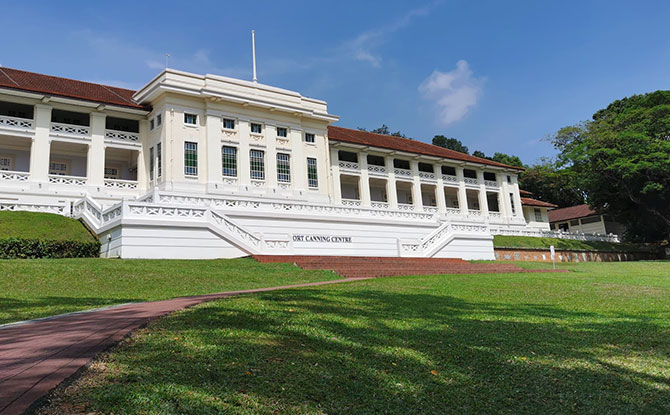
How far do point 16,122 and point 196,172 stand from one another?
10.3 metres

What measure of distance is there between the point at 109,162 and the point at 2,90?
28.3 ft

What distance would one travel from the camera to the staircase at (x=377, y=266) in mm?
17859

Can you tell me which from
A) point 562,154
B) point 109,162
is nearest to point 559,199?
point 562,154

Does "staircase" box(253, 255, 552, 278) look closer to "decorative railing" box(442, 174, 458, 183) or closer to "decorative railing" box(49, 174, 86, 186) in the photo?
"decorative railing" box(49, 174, 86, 186)

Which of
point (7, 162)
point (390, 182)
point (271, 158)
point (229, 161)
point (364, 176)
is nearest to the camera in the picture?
point (7, 162)

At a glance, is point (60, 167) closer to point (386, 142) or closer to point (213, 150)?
point (213, 150)

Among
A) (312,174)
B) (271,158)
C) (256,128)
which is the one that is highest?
(256,128)

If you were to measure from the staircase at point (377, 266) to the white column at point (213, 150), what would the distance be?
11.8 metres

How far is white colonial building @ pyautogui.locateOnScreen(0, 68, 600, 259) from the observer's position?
1975 centimetres

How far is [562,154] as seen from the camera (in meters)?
41.8

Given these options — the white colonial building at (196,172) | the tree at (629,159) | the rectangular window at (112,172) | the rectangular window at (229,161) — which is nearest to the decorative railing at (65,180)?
the white colonial building at (196,172)

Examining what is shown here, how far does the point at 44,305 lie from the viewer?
31.2ft

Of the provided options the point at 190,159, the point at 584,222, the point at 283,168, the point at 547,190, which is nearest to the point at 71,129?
the point at 190,159

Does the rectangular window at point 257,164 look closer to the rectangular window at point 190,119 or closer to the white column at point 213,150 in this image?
the white column at point 213,150
